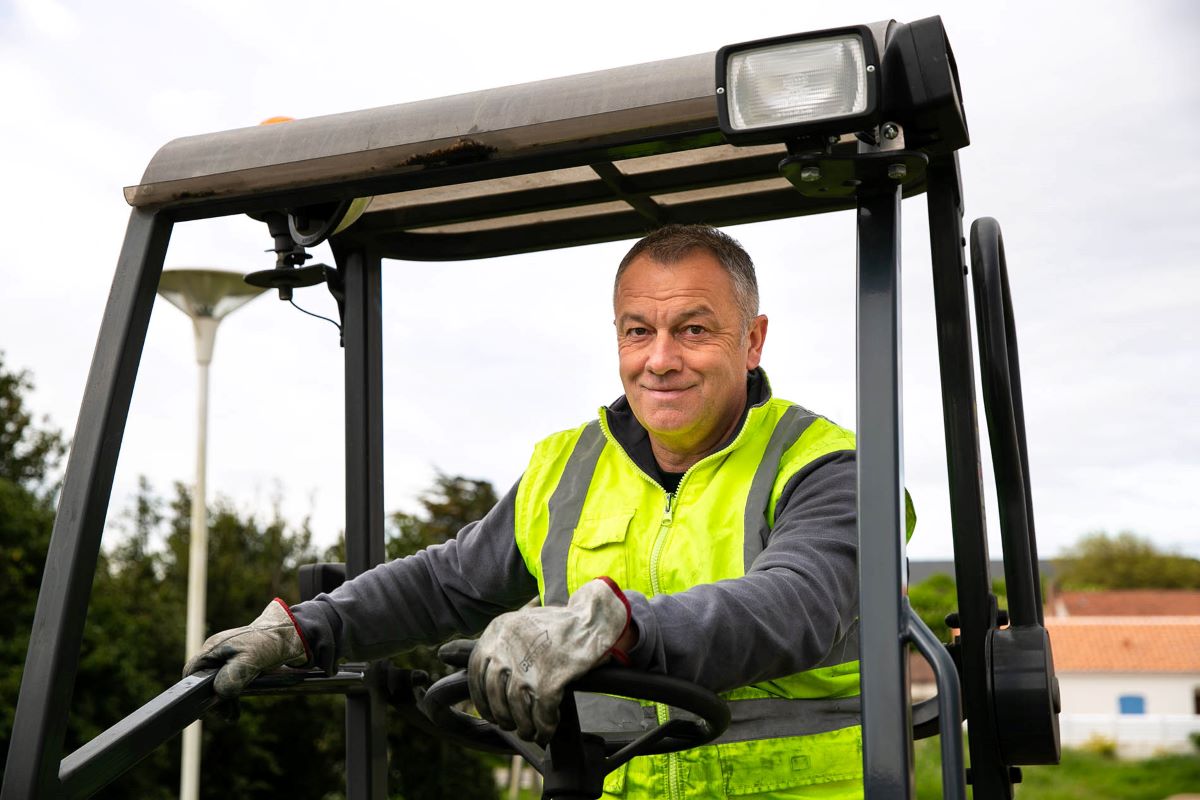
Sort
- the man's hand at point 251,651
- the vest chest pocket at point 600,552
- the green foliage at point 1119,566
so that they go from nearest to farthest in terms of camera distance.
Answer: the man's hand at point 251,651 → the vest chest pocket at point 600,552 → the green foliage at point 1119,566

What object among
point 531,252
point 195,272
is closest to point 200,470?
point 195,272

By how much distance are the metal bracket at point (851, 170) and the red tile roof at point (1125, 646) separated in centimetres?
4409

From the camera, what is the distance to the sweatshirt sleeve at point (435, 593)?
2.53 metres

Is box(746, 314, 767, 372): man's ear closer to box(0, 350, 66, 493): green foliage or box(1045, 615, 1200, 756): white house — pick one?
box(0, 350, 66, 493): green foliage

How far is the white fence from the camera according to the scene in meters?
38.8

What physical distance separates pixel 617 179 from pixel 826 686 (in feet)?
3.50

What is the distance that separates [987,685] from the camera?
2.01 m

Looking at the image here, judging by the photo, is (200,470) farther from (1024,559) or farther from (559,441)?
(1024,559)

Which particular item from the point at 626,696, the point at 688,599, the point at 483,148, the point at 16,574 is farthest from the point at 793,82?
the point at 16,574

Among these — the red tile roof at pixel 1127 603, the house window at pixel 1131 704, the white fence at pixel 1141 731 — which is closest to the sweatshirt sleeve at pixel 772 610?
the white fence at pixel 1141 731

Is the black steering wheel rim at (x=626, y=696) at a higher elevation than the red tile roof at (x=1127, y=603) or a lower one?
higher

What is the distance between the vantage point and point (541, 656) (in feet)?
5.61

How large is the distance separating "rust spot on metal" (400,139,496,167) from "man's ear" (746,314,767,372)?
3.15 feet

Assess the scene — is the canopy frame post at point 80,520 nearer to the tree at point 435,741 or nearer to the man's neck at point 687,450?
the man's neck at point 687,450
